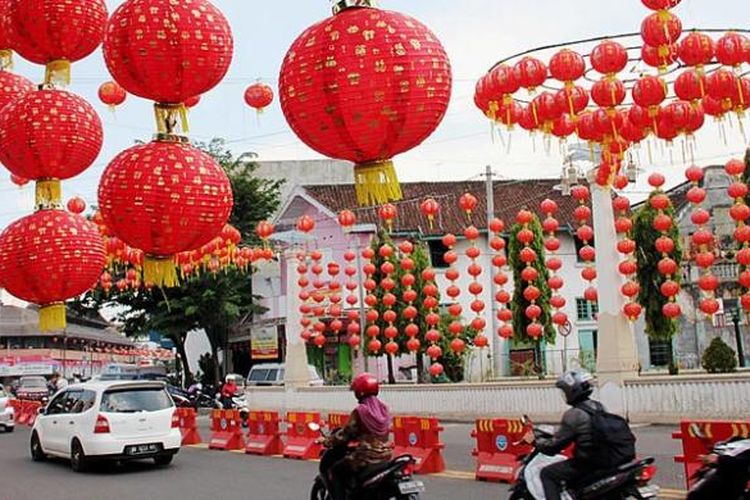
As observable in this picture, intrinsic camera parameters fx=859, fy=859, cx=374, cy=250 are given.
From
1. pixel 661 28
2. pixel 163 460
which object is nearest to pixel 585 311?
pixel 163 460

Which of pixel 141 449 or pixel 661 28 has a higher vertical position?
pixel 661 28

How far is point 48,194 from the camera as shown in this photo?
24.5 feet

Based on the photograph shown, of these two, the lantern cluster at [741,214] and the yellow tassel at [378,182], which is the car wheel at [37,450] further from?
the lantern cluster at [741,214]

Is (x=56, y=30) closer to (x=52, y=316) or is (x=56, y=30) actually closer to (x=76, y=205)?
(x=52, y=316)

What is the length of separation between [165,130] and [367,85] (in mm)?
2062

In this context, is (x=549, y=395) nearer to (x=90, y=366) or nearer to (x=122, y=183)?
Result: (x=122, y=183)

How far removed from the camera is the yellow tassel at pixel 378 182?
562 centimetres

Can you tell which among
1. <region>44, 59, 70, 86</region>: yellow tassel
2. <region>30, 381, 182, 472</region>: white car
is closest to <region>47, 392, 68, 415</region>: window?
<region>30, 381, 182, 472</region>: white car

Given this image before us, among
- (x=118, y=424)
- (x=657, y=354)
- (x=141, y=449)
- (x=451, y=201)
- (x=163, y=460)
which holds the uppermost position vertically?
(x=451, y=201)

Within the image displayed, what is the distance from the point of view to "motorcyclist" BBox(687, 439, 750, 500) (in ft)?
19.4

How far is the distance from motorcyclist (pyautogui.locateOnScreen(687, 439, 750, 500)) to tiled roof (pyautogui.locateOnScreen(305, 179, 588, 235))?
27.3 meters

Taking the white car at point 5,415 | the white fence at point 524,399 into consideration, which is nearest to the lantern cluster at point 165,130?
the white fence at point 524,399

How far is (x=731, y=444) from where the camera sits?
6.04m

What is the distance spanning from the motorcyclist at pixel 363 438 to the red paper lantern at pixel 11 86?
4171 mm
